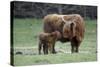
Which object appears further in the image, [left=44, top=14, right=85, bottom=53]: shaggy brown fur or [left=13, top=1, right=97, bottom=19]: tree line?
[left=44, top=14, right=85, bottom=53]: shaggy brown fur

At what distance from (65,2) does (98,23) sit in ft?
2.74

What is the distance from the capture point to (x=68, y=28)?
3688 millimetres

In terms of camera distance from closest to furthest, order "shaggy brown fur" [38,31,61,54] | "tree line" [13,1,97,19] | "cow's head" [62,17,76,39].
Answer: "tree line" [13,1,97,19], "shaggy brown fur" [38,31,61,54], "cow's head" [62,17,76,39]

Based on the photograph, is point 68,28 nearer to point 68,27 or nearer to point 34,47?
point 68,27

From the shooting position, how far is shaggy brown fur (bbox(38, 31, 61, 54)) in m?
3.53

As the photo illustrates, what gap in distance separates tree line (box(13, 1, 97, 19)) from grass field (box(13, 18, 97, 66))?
0.34ft

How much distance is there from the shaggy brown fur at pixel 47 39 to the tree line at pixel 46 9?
1.16 feet

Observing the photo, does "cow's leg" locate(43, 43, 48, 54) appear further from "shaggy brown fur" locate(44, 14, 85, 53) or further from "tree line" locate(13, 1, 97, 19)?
"tree line" locate(13, 1, 97, 19)

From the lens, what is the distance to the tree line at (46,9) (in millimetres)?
3340

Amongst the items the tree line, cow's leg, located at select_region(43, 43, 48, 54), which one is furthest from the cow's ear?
cow's leg, located at select_region(43, 43, 48, 54)

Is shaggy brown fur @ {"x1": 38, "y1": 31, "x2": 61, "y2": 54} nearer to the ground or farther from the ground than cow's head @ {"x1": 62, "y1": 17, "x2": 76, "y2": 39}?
nearer to the ground

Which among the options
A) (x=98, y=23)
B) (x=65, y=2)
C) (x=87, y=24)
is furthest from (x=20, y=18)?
(x=98, y=23)

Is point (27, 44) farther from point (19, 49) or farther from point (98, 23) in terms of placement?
point (98, 23)
